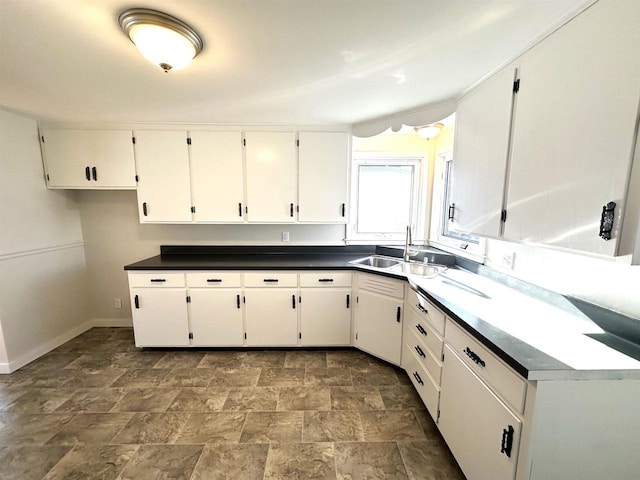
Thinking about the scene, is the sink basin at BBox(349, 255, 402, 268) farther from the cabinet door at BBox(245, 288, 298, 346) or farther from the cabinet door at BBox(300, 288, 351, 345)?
the cabinet door at BBox(245, 288, 298, 346)

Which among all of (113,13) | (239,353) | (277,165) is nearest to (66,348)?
(239,353)

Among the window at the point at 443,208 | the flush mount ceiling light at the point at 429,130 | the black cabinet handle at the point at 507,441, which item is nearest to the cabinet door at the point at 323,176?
A: the flush mount ceiling light at the point at 429,130

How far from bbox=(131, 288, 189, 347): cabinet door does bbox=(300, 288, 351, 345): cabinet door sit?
3.83ft

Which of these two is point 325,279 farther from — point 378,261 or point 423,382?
point 423,382

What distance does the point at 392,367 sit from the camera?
2381mm

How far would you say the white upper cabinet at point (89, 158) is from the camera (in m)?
2.57

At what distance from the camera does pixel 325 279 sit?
2523 mm

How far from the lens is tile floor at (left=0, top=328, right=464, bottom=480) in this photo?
1.47 m

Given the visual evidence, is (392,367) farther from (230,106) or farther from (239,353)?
(230,106)

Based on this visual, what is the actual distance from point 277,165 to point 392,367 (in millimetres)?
2224

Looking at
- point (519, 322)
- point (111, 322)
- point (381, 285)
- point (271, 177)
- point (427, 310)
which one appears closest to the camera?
point (519, 322)

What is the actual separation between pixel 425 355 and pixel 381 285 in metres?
0.67

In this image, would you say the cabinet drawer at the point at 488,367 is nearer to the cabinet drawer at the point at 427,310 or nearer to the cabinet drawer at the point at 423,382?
the cabinet drawer at the point at 427,310

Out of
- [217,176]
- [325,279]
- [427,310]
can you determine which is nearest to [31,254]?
[217,176]
